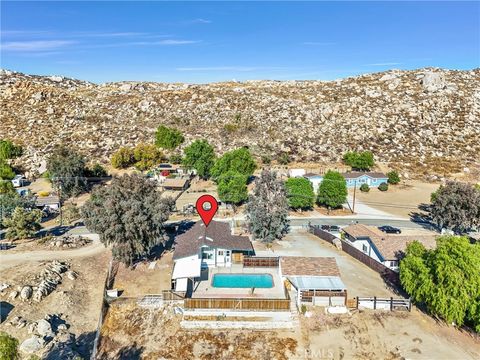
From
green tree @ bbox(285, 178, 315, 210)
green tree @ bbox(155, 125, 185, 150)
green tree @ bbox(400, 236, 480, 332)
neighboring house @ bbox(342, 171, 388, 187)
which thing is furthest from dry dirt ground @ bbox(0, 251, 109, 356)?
neighboring house @ bbox(342, 171, 388, 187)

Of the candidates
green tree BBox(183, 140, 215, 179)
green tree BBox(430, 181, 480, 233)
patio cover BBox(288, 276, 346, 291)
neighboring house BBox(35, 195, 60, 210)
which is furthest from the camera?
green tree BBox(183, 140, 215, 179)

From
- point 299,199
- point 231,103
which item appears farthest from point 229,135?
point 299,199

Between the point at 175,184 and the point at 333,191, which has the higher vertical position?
the point at 333,191

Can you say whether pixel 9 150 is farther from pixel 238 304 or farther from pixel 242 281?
pixel 238 304

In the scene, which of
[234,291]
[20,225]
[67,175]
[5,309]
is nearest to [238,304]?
[234,291]

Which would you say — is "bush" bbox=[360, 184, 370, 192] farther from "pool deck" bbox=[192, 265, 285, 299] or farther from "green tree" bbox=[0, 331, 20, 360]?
"green tree" bbox=[0, 331, 20, 360]

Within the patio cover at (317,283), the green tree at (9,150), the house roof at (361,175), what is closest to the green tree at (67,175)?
the green tree at (9,150)
